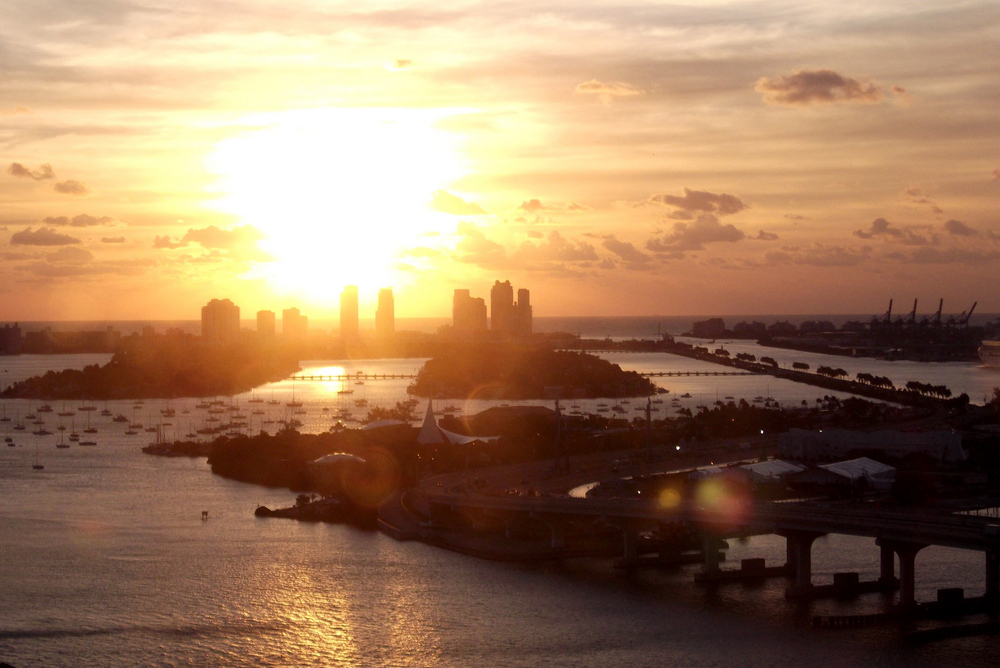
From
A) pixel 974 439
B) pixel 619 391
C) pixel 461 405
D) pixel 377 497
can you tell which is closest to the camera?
pixel 377 497

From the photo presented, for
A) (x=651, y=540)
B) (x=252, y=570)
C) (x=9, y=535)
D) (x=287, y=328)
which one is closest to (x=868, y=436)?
(x=651, y=540)

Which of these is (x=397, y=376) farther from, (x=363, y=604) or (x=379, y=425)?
(x=363, y=604)

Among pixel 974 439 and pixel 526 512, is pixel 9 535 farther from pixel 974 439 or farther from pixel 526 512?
pixel 974 439

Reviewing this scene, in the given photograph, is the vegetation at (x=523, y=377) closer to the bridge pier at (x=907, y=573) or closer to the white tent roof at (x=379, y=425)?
the white tent roof at (x=379, y=425)

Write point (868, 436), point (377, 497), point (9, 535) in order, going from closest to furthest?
point (9, 535) < point (377, 497) < point (868, 436)

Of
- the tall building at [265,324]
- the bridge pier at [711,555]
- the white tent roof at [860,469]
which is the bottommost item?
the bridge pier at [711,555]

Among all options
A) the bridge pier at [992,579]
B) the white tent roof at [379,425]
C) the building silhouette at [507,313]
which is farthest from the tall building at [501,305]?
the bridge pier at [992,579]
